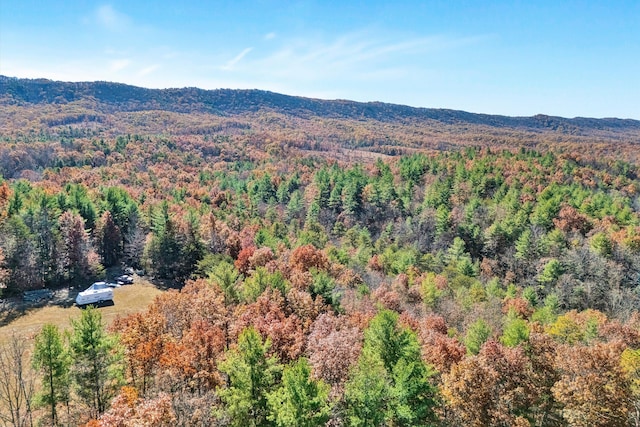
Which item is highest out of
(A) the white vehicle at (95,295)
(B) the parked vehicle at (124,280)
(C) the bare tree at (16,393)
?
(C) the bare tree at (16,393)

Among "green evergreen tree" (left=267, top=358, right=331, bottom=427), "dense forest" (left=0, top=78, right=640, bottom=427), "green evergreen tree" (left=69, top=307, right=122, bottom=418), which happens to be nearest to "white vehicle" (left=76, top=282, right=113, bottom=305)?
"dense forest" (left=0, top=78, right=640, bottom=427)

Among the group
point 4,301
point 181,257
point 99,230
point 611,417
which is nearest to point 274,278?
point 611,417

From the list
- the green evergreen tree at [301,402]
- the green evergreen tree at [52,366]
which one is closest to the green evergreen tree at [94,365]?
the green evergreen tree at [52,366]

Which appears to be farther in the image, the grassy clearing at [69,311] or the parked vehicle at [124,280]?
the parked vehicle at [124,280]

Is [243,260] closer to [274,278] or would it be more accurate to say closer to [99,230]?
[274,278]

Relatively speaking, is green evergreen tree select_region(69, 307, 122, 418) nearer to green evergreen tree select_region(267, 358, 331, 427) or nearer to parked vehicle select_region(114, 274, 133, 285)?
green evergreen tree select_region(267, 358, 331, 427)

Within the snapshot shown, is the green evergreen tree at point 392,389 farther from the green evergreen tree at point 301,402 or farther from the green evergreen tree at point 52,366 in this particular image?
the green evergreen tree at point 52,366

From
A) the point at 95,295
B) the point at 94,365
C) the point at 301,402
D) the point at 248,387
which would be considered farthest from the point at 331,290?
the point at 95,295
